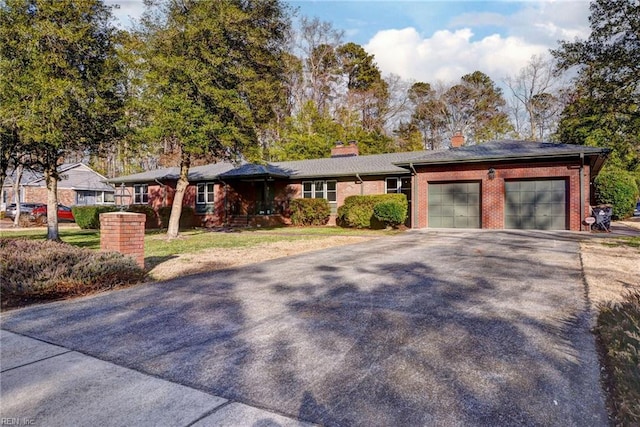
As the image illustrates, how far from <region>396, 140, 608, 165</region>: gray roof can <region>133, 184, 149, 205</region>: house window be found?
1837 centimetres

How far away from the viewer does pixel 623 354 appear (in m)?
2.84

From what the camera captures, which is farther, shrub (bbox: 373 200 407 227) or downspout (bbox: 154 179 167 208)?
downspout (bbox: 154 179 167 208)

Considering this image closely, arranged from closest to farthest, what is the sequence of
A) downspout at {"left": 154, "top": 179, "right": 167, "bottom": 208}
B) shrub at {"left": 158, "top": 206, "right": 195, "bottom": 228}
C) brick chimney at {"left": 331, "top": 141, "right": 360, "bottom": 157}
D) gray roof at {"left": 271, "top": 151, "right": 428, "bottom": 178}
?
1. gray roof at {"left": 271, "top": 151, "right": 428, "bottom": 178}
2. shrub at {"left": 158, "top": 206, "right": 195, "bottom": 228}
3. downspout at {"left": 154, "top": 179, "right": 167, "bottom": 208}
4. brick chimney at {"left": 331, "top": 141, "right": 360, "bottom": 157}

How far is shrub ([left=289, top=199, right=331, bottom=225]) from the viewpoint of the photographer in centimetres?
2027

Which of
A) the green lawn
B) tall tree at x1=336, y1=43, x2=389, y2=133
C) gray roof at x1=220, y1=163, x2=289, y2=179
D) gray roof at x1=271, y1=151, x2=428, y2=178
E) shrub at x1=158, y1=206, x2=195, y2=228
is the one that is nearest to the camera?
the green lawn

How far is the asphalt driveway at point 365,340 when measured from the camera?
7.96ft

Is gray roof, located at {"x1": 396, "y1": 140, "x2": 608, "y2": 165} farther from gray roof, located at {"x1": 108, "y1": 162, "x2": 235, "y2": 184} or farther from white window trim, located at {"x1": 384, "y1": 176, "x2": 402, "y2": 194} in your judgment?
gray roof, located at {"x1": 108, "y1": 162, "x2": 235, "y2": 184}

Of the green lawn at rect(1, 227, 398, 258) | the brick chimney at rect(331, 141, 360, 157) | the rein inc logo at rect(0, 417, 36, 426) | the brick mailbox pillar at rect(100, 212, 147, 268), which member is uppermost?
the brick chimney at rect(331, 141, 360, 157)

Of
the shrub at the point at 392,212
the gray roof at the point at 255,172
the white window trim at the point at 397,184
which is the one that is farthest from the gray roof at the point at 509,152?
the gray roof at the point at 255,172

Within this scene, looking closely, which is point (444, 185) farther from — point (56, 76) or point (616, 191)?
point (56, 76)

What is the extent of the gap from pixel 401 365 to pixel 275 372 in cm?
98

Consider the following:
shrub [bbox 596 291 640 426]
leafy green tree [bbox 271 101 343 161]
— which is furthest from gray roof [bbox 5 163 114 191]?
shrub [bbox 596 291 640 426]

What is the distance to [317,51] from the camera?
38000 mm

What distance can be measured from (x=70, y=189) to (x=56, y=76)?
2967 centimetres
